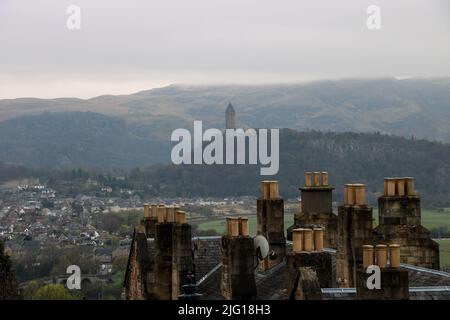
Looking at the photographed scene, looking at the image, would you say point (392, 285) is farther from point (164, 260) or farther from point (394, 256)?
point (164, 260)

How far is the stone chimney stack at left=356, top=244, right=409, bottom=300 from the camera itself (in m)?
24.5

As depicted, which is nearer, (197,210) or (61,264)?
(61,264)

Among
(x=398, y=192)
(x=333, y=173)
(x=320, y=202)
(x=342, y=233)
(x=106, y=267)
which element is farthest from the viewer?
(x=333, y=173)

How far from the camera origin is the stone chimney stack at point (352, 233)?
30484mm

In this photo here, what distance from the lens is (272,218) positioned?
36781 mm

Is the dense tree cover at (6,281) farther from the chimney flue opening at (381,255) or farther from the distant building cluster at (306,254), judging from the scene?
the chimney flue opening at (381,255)

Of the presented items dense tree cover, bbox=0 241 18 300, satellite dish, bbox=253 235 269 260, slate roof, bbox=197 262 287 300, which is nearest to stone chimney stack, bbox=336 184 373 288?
slate roof, bbox=197 262 287 300

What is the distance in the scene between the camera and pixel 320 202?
40156 mm

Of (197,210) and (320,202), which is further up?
(320,202)

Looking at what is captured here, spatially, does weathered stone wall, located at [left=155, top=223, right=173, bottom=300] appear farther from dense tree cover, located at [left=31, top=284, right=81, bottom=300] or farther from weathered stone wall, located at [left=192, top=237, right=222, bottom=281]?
dense tree cover, located at [left=31, top=284, right=81, bottom=300]

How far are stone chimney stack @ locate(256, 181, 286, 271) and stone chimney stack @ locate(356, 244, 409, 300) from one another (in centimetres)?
1105
